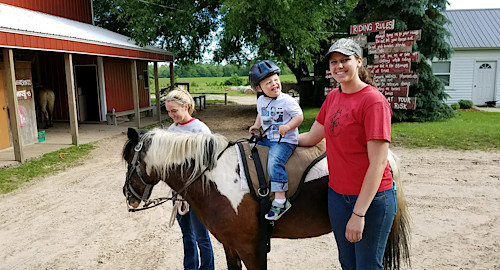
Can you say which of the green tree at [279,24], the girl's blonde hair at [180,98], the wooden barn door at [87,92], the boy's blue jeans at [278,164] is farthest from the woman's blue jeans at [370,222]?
the wooden barn door at [87,92]

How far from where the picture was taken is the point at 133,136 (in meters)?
2.43

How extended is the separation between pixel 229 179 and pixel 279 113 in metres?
0.60

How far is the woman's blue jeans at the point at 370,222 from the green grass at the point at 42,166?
20.7 feet

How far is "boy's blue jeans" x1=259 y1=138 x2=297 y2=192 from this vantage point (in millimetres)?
2355

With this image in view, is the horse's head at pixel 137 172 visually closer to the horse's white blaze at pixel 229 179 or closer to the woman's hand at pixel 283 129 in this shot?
the horse's white blaze at pixel 229 179

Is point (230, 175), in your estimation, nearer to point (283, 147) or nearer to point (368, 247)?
point (283, 147)

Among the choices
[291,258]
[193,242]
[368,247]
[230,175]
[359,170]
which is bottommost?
[291,258]

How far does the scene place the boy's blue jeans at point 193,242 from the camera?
2.99 m

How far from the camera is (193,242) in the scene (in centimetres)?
318

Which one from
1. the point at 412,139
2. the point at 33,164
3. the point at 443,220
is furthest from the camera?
the point at 412,139

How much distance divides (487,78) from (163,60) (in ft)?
49.6

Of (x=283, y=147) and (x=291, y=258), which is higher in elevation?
(x=283, y=147)

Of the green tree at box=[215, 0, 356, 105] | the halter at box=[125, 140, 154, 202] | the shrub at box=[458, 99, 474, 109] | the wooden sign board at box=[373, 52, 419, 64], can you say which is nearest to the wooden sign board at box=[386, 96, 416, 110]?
the wooden sign board at box=[373, 52, 419, 64]

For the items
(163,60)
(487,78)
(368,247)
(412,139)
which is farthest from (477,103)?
(368,247)
